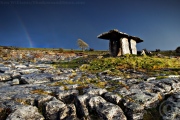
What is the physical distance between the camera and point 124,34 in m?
29.5

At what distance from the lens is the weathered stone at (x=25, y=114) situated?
7466 millimetres

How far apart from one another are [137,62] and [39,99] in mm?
16802

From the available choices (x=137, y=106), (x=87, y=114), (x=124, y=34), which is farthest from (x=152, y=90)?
(x=124, y=34)

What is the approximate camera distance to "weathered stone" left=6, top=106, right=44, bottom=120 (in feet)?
24.5

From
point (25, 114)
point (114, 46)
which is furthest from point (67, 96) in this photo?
point (114, 46)

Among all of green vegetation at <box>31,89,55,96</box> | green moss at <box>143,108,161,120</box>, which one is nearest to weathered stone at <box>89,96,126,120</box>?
green moss at <box>143,108,161,120</box>

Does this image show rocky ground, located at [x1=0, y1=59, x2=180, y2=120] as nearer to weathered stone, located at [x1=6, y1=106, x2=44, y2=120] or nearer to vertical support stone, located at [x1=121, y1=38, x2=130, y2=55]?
weathered stone, located at [x1=6, y1=106, x2=44, y2=120]

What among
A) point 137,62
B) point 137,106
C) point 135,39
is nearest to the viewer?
point 137,106

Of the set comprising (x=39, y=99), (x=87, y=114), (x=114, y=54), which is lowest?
(x=87, y=114)

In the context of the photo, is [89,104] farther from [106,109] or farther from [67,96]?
[67,96]

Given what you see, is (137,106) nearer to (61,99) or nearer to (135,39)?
(61,99)

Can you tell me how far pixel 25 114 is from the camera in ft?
25.3

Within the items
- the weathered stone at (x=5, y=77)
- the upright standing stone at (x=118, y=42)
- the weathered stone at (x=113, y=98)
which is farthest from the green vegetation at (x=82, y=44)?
the weathered stone at (x=113, y=98)

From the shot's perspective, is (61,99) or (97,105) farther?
(61,99)
